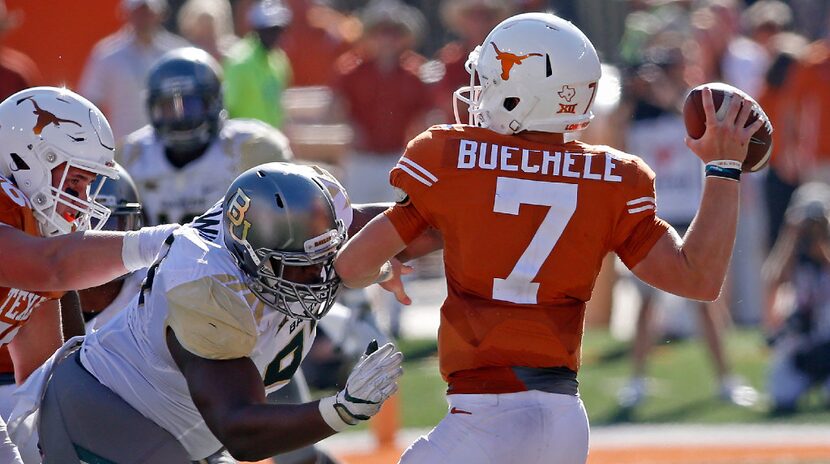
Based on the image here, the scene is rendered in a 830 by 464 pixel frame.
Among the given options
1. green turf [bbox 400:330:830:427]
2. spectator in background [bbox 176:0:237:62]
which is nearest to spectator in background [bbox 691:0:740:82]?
green turf [bbox 400:330:830:427]

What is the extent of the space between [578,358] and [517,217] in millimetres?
421

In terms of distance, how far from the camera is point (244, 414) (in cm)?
349

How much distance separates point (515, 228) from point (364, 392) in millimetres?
549

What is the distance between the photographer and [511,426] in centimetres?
358

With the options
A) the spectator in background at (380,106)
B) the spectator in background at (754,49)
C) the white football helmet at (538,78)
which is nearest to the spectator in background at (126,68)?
the spectator in background at (380,106)

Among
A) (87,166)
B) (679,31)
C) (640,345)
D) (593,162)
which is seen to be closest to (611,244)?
(593,162)

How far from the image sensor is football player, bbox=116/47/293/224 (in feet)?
19.6

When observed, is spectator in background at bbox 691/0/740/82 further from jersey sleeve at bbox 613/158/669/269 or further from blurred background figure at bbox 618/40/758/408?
jersey sleeve at bbox 613/158/669/269

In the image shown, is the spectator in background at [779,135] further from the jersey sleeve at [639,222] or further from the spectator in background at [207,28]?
the jersey sleeve at [639,222]

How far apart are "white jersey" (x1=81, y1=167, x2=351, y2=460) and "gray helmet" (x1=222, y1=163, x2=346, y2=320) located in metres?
0.07

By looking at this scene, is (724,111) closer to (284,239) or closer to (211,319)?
(284,239)

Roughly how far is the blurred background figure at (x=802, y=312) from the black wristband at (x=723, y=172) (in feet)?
15.7

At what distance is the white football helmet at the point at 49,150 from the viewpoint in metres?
4.28

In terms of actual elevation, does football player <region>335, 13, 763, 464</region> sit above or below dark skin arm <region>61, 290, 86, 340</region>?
above
